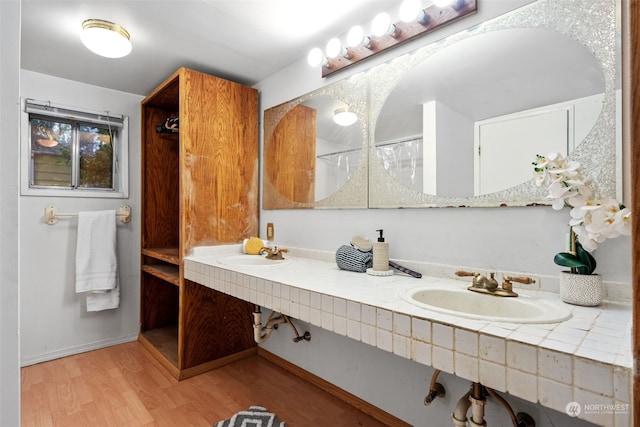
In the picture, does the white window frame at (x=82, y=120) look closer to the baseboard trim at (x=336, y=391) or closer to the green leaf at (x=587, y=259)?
the baseboard trim at (x=336, y=391)

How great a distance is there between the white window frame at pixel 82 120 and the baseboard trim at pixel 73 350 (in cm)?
119

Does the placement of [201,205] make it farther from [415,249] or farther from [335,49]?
[415,249]

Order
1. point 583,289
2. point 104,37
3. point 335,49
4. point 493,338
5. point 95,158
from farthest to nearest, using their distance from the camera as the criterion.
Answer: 1. point 95,158
2. point 335,49
3. point 104,37
4. point 583,289
5. point 493,338

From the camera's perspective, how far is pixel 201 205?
7.07 ft

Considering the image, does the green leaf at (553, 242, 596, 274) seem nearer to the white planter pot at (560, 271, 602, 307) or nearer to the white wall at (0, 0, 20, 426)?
the white planter pot at (560, 271, 602, 307)

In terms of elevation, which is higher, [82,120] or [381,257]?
[82,120]

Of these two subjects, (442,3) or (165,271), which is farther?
(165,271)

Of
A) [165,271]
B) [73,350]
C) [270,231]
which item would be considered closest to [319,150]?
[270,231]

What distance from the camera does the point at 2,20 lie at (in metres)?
0.49

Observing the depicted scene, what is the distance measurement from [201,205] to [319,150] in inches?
35.2

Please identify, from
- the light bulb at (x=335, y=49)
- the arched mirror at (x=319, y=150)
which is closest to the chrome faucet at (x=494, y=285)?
the arched mirror at (x=319, y=150)

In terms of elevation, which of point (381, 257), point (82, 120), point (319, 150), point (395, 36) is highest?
point (395, 36)

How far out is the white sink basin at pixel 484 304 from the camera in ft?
3.05

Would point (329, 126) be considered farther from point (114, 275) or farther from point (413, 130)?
point (114, 275)
